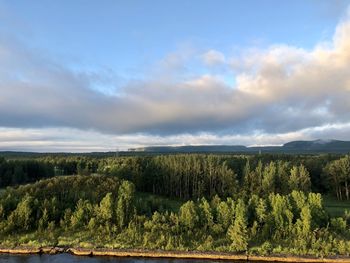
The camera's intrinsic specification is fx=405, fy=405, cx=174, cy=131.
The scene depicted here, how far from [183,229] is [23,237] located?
32773mm

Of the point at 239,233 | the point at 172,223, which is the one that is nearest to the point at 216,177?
the point at 172,223

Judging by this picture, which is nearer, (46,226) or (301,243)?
(301,243)

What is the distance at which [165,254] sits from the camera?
74.4 metres

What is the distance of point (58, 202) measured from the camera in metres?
96.7

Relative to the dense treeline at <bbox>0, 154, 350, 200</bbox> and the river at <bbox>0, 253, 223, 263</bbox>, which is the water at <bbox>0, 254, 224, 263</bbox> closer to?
the river at <bbox>0, 253, 223, 263</bbox>

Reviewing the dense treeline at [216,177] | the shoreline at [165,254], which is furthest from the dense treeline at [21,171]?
the shoreline at [165,254]

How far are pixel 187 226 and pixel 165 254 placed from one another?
10.6 metres

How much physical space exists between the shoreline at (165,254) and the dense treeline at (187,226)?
1.56m

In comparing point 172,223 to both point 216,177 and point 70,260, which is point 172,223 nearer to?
point 70,260

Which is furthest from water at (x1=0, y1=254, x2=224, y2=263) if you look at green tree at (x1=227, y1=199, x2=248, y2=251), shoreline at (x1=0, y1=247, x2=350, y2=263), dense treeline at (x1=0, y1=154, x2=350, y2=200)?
dense treeline at (x1=0, y1=154, x2=350, y2=200)

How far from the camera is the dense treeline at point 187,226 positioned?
7631 cm

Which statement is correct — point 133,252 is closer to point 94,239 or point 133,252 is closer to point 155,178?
point 94,239

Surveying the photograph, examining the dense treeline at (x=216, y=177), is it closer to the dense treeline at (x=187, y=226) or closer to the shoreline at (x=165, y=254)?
the dense treeline at (x=187, y=226)

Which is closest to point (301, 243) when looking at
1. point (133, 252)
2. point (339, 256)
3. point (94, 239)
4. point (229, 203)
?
point (339, 256)
